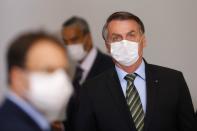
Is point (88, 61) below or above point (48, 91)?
below

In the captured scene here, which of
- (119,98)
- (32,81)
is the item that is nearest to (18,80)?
(32,81)

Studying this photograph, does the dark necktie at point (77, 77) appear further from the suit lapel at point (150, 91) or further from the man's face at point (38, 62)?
the man's face at point (38, 62)

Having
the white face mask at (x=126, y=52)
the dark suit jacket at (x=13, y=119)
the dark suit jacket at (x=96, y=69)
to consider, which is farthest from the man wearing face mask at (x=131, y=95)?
the dark suit jacket at (x=13, y=119)

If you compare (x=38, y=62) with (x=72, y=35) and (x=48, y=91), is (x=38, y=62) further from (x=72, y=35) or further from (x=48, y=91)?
(x=72, y=35)

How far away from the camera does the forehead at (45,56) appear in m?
1.25

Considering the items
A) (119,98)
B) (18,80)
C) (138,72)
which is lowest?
(119,98)

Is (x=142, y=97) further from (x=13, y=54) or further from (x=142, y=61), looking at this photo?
(x=13, y=54)

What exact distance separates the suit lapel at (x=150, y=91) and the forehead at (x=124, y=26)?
0.81 ft

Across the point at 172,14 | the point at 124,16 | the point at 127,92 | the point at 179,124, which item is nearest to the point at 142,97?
the point at 127,92

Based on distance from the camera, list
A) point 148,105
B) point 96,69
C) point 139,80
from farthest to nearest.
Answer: point 96,69 < point 139,80 < point 148,105

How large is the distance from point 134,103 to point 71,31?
0.97 m

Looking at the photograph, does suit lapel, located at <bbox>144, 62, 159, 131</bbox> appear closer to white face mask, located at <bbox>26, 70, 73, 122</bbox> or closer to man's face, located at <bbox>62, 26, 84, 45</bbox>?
man's face, located at <bbox>62, 26, 84, 45</bbox>

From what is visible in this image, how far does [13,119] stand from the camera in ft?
4.09

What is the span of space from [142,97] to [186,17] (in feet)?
4.69
